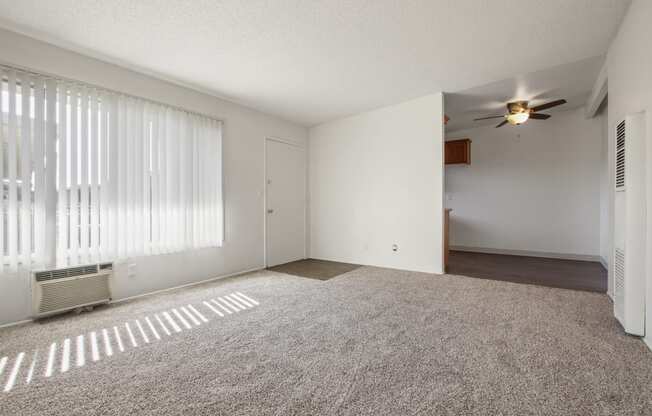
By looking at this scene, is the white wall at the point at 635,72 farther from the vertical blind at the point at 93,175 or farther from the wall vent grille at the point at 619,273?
the vertical blind at the point at 93,175

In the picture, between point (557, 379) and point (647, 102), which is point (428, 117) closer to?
point (647, 102)

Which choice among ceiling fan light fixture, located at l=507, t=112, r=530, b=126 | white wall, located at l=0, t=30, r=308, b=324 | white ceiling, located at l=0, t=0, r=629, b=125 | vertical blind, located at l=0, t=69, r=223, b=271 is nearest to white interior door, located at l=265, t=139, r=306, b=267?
white wall, located at l=0, t=30, r=308, b=324

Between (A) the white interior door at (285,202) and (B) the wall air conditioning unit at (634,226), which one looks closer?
(B) the wall air conditioning unit at (634,226)

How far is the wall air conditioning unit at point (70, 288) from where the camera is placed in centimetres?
256

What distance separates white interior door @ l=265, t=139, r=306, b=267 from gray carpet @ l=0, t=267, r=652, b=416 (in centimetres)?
219

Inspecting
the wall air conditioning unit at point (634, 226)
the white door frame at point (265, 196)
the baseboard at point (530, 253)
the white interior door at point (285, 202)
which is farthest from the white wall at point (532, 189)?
the wall air conditioning unit at point (634, 226)

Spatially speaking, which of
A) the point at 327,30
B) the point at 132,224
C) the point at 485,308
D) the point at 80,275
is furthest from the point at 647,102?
the point at 80,275

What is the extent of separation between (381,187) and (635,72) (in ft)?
10.2

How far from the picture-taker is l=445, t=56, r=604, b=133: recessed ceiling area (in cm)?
350

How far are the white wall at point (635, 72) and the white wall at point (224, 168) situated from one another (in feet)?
14.6

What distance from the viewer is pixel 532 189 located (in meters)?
5.55

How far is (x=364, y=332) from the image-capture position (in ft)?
7.44

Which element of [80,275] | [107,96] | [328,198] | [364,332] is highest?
[107,96]

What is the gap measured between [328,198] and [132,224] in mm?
3300
